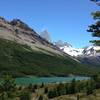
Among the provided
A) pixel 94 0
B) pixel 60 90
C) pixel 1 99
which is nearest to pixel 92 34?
pixel 94 0

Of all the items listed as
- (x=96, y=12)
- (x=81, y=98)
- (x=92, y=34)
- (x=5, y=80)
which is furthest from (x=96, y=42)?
(x=81, y=98)

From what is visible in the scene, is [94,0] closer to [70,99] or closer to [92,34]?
[92,34]

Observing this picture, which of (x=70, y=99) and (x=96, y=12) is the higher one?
(x=96, y=12)

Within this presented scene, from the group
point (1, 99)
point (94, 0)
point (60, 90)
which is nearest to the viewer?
point (94, 0)

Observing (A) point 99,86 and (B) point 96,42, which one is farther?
(A) point 99,86

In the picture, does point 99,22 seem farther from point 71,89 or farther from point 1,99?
point 71,89

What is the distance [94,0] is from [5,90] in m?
51.6

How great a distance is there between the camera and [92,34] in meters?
26.0

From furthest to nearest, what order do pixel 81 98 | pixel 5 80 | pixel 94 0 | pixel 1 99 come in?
pixel 81 98
pixel 5 80
pixel 1 99
pixel 94 0

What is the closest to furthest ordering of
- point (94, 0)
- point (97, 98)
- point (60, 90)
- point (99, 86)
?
point (94, 0)
point (97, 98)
point (99, 86)
point (60, 90)

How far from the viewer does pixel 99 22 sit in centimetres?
2550

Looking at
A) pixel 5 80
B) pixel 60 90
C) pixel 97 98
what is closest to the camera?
pixel 5 80

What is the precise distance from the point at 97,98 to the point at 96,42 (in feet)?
195

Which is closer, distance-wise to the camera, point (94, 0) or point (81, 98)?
point (94, 0)
